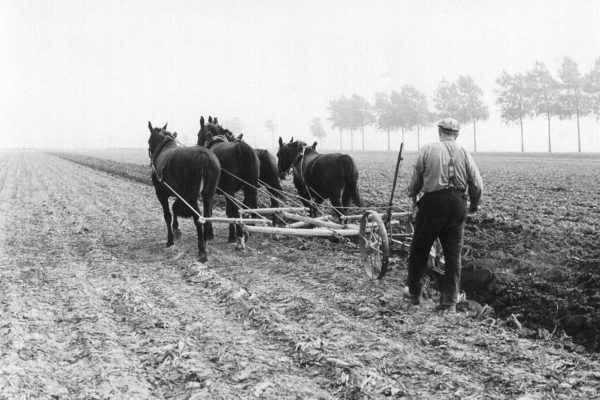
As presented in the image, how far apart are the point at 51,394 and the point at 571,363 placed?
4.17 m

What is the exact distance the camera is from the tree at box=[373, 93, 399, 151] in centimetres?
6875

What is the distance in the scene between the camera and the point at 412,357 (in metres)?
4.40

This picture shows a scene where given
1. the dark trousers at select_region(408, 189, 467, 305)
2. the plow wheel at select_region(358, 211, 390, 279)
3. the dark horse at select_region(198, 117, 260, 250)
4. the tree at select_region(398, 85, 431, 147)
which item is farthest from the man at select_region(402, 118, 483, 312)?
the tree at select_region(398, 85, 431, 147)

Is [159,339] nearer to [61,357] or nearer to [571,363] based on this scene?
[61,357]

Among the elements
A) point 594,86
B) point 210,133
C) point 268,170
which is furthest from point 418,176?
point 594,86

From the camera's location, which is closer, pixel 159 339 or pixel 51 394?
pixel 51 394

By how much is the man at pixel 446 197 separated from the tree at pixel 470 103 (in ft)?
182

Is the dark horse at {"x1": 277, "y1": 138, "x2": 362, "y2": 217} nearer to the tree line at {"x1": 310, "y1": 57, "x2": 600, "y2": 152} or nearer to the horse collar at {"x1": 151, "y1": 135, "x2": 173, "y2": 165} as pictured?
the horse collar at {"x1": 151, "y1": 135, "x2": 173, "y2": 165}

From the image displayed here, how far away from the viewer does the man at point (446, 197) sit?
5520 millimetres

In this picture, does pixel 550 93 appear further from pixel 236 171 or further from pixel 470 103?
pixel 236 171

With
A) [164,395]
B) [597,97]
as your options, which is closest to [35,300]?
[164,395]

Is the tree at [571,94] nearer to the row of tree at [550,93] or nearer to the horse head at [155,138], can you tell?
the row of tree at [550,93]

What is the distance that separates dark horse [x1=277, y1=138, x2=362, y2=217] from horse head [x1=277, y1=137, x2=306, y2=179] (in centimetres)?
31

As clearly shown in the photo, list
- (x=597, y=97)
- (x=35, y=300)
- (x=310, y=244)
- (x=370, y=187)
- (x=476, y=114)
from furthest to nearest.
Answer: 1. (x=476, y=114)
2. (x=597, y=97)
3. (x=370, y=187)
4. (x=310, y=244)
5. (x=35, y=300)
